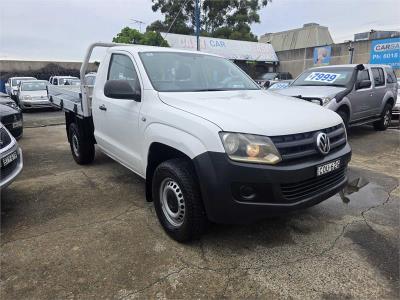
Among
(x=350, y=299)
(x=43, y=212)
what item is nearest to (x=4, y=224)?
(x=43, y=212)

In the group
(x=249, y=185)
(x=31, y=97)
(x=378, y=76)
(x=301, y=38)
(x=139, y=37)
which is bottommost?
(x=31, y=97)

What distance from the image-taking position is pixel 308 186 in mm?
2867

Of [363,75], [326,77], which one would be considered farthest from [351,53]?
[326,77]

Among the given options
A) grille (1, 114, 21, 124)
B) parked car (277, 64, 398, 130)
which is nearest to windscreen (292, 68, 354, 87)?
parked car (277, 64, 398, 130)

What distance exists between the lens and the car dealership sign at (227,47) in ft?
82.2

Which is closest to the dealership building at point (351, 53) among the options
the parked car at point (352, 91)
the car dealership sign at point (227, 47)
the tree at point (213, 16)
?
the car dealership sign at point (227, 47)

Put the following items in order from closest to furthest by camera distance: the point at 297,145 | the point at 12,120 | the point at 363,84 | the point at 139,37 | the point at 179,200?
the point at 297,145
the point at 179,200
the point at 12,120
the point at 363,84
the point at 139,37

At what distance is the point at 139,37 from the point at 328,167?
71.5ft

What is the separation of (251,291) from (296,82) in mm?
6778

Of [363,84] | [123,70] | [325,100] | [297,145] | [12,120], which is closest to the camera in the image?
[297,145]

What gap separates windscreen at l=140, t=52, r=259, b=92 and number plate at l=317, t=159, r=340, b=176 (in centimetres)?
149

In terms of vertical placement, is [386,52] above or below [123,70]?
above

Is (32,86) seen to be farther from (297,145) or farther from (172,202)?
(297,145)

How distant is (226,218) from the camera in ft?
8.93
